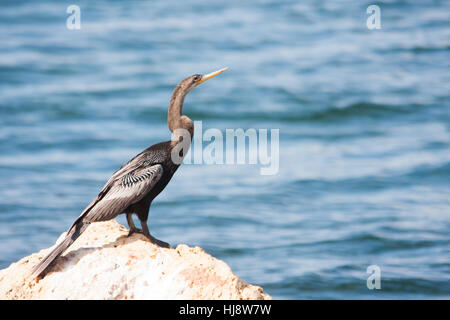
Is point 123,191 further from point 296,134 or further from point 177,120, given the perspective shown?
point 296,134

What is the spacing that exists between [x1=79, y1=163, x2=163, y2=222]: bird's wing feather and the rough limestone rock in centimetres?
30

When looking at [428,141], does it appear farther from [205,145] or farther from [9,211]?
[9,211]

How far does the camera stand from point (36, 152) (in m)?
19.1

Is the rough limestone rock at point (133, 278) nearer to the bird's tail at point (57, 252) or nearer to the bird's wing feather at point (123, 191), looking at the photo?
the bird's tail at point (57, 252)

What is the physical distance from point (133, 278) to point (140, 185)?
0.97 meters

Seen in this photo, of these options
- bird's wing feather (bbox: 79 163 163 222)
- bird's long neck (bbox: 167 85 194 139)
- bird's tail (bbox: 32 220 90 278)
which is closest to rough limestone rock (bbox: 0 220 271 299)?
bird's tail (bbox: 32 220 90 278)

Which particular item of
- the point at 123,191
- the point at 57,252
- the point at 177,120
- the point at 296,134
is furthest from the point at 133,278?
the point at 296,134

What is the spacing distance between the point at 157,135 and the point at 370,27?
10.5 metres

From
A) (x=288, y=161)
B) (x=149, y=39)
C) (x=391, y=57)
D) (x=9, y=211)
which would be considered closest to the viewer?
(x=9, y=211)

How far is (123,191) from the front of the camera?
22.3ft

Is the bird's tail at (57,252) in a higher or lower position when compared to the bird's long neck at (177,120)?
lower

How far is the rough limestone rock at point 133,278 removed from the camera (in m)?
6.10

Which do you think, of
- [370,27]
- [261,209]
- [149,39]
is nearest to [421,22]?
[370,27]

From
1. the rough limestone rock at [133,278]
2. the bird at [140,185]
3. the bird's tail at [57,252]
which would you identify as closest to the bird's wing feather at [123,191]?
the bird at [140,185]
